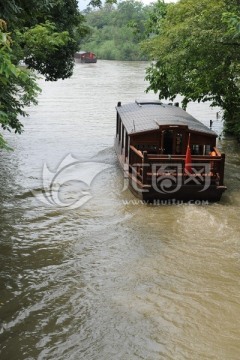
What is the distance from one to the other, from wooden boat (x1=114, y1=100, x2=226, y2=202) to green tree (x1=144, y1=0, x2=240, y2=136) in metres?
1.97


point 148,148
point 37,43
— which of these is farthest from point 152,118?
point 37,43

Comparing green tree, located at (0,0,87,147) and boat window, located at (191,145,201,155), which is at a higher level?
green tree, located at (0,0,87,147)

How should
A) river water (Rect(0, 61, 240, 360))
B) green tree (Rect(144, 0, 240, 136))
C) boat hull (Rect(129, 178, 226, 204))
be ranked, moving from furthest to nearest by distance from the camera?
green tree (Rect(144, 0, 240, 136))
boat hull (Rect(129, 178, 226, 204))
river water (Rect(0, 61, 240, 360))

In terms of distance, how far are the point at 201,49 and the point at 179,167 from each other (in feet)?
13.8

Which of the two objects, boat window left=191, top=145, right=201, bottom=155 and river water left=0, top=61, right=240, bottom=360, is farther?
boat window left=191, top=145, right=201, bottom=155

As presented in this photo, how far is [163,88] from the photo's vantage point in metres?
21.0

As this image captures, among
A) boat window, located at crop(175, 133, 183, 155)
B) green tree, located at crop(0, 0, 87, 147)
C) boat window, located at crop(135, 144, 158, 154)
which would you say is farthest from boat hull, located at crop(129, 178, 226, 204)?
green tree, located at crop(0, 0, 87, 147)

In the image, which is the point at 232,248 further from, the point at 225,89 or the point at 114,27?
the point at 114,27

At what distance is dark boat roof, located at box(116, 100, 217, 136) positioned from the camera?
45.4ft

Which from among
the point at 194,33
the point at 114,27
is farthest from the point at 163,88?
the point at 114,27

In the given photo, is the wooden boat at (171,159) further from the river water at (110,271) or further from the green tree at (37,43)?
the green tree at (37,43)

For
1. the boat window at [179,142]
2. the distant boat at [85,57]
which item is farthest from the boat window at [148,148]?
the distant boat at [85,57]

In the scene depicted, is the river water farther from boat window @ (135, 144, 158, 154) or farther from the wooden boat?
boat window @ (135, 144, 158, 154)

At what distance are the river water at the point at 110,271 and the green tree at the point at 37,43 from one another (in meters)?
2.62
